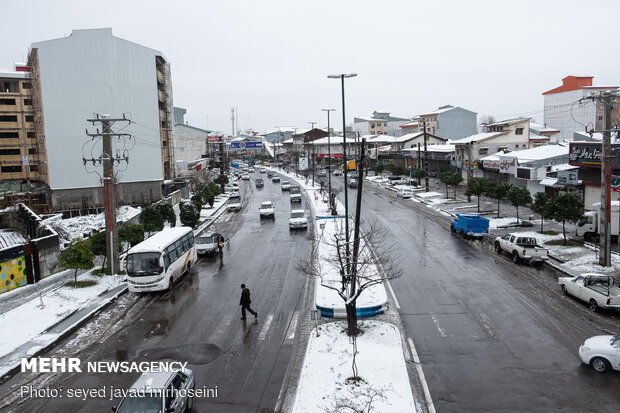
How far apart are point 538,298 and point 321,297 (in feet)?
29.1

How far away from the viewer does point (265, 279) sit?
941 inches

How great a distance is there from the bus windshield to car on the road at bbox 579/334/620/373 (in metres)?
16.7

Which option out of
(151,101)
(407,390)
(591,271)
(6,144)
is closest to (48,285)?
(407,390)

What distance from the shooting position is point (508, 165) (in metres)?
52.6

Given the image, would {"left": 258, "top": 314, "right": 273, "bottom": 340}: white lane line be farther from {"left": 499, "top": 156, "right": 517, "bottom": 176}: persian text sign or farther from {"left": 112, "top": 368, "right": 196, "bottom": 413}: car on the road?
{"left": 499, "top": 156, "right": 517, "bottom": 176}: persian text sign

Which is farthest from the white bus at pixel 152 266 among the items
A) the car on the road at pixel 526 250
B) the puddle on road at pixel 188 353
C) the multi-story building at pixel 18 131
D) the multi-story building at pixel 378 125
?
the multi-story building at pixel 378 125

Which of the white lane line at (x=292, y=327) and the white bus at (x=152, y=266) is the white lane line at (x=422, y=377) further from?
the white bus at (x=152, y=266)

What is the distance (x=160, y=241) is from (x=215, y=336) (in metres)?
8.18

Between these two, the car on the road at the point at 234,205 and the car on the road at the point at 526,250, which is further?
the car on the road at the point at 234,205

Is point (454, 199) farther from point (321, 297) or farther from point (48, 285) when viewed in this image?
point (48, 285)

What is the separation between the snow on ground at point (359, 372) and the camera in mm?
11375

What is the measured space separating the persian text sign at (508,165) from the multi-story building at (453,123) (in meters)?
55.9

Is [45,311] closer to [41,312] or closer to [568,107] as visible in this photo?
[41,312]
